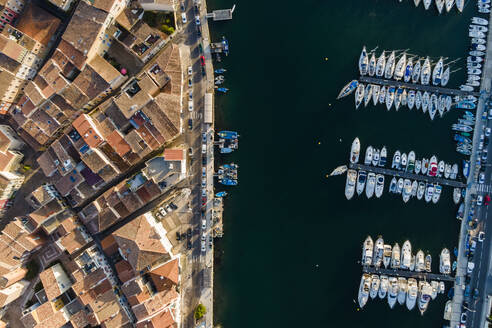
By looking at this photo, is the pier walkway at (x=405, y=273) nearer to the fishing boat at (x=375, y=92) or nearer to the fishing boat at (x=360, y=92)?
the fishing boat at (x=375, y=92)

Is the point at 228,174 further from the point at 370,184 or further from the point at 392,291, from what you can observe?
the point at 392,291

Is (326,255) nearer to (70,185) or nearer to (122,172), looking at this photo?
(122,172)

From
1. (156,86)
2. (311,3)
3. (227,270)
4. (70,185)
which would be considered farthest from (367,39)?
(70,185)

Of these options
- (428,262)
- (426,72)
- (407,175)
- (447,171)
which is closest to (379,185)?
(407,175)

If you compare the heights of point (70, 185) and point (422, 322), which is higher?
point (70, 185)

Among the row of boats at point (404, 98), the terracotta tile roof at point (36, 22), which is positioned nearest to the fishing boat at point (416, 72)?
the row of boats at point (404, 98)

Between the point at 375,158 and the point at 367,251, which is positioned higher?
the point at 375,158
